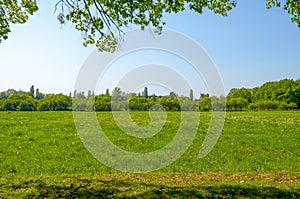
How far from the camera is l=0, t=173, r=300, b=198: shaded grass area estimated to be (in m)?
8.95

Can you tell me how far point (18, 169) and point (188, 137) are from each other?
37.3ft

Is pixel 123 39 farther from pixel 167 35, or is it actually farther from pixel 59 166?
pixel 59 166

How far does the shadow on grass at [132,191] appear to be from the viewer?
8.84 meters

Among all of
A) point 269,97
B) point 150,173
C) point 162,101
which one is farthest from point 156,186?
point 269,97

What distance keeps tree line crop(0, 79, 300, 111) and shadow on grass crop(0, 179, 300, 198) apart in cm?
470

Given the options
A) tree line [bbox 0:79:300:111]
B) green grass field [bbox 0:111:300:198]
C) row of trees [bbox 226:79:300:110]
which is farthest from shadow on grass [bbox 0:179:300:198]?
row of trees [bbox 226:79:300:110]

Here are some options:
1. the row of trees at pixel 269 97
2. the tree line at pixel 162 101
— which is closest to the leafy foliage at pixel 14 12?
the tree line at pixel 162 101

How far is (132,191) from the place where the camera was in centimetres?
922

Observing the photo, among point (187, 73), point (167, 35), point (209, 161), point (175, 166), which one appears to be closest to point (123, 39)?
point (167, 35)

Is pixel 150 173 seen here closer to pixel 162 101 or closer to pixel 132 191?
pixel 132 191

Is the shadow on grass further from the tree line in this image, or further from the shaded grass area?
the tree line

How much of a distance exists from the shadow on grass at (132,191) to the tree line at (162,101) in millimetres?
4695

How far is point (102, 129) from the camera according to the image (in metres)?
22.5

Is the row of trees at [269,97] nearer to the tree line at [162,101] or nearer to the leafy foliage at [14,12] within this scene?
the tree line at [162,101]
